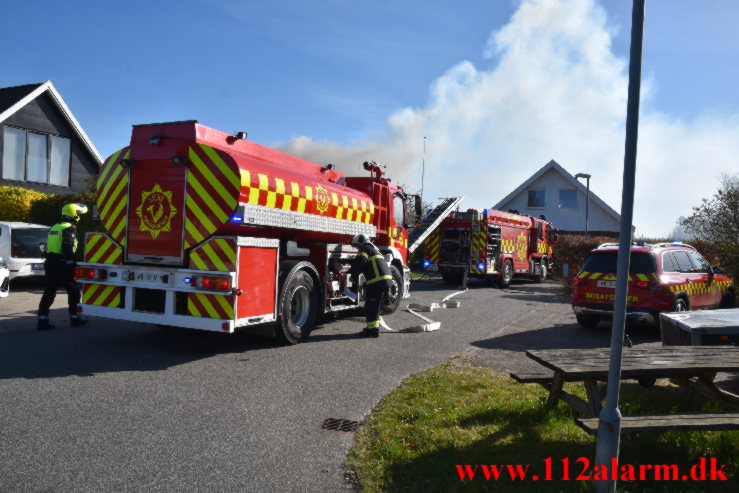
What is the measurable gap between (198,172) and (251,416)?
3.60 m

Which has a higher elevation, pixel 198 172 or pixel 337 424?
pixel 198 172

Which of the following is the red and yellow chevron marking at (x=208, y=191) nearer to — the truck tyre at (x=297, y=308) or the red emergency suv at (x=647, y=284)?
the truck tyre at (x=297, y=308)

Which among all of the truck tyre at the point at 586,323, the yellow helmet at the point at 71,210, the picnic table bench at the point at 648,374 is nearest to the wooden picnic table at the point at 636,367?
the picnic table bench at the point at 648,374

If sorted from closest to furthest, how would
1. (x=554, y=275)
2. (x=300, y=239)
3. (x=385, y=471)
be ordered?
(x=385, y=471) < (x=300, y=239) < (x=554, y=275)

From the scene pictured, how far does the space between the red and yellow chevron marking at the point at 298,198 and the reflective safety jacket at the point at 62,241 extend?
351cm

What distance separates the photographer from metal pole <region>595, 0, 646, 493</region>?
306 cm

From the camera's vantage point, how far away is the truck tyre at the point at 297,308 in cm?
781

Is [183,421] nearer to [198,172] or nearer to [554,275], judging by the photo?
[198,172]

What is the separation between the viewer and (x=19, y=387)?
532 cm

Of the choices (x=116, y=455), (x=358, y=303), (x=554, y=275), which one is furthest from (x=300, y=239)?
(x=554, y=275)

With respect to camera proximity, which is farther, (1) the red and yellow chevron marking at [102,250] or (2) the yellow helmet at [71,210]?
(2) the yellow helmet at [71,210]

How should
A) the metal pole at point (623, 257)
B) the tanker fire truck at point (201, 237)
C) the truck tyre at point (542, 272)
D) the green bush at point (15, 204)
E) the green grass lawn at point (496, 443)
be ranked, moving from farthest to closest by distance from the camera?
1. the truck tyre at point (542, 272)
2. the green bush at point (15, 204)
3. the tanker fire truck at point (201, 237)
4. the green grass lawn at point (496, 443)
5. the metal pole at point (623, 257)

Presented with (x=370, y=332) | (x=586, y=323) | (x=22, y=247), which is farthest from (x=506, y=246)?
(x=22, y=247)

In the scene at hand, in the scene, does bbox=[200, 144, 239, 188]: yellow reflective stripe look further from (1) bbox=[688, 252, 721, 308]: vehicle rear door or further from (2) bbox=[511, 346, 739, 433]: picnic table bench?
(1) bbox=[688, 252, 721, 308]: vehicle rear door
